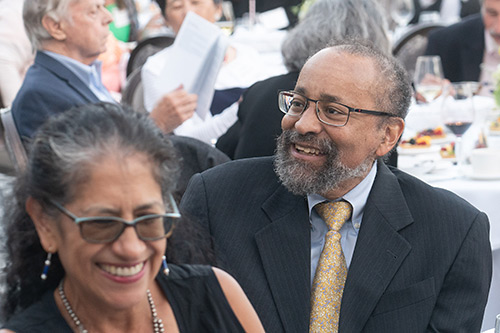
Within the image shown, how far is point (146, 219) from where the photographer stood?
1368mm

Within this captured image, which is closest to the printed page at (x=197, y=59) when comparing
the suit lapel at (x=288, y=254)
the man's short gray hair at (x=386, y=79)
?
the man's short gray hair at (x=386, y=79)

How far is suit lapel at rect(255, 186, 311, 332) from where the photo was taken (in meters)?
2.05

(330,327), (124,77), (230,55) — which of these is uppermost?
(330,327)

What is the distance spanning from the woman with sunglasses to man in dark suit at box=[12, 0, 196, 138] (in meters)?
1.87

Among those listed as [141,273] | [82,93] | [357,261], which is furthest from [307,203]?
[82,93]

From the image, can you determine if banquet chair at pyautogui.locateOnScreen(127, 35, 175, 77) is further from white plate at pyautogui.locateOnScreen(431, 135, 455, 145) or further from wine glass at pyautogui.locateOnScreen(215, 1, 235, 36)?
white plate at pyautogui.locateOnScreen(431, 135, 455, 145)

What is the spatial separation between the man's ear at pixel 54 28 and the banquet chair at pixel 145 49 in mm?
1812

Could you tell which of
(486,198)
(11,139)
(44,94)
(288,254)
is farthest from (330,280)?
(44,94)

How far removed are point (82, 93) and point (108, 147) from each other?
84.8 inches

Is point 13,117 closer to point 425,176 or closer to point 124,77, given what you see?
point 425,176

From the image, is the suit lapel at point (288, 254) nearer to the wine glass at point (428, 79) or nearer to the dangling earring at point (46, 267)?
the dangling earring at point (46, 267)

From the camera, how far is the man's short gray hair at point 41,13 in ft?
11.7

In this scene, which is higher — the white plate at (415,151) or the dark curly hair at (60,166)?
the dark curly hair at (60,166)

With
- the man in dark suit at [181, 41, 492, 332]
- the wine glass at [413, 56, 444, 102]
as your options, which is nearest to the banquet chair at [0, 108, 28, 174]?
Answer: the man in dark suit at [181, 41, 492, 332]
